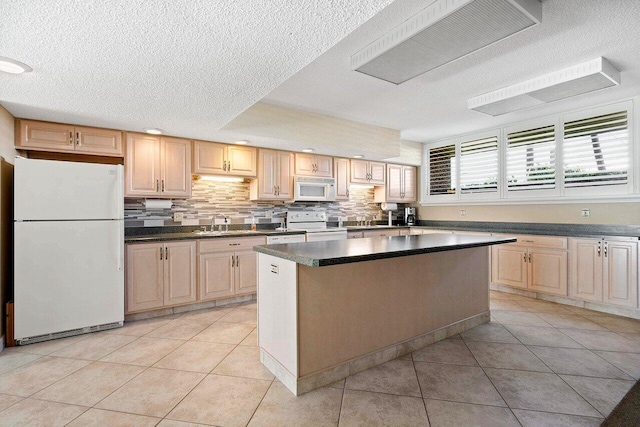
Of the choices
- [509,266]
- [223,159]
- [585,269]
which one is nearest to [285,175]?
[223,159]

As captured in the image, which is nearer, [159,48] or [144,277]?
[159,48]

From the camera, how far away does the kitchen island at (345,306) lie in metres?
Result: 2.08

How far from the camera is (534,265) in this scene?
13.9 feet

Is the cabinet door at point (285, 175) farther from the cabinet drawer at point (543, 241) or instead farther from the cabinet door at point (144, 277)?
the cabinet drawer at point (543, 241)

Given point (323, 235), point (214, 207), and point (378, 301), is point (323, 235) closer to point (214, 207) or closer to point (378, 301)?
point (214, 207)

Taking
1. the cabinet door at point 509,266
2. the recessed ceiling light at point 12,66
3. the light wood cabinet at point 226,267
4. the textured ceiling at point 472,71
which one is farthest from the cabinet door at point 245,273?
the cabinet door at point 509,266

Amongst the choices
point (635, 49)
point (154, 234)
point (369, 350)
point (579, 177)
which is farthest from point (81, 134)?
point (579, 177)

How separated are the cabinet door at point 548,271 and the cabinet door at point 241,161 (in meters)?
4.04

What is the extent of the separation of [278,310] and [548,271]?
12.4 ft

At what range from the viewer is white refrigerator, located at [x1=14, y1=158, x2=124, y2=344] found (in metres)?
2.86

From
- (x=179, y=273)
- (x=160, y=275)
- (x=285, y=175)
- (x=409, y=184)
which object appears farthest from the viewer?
(x=409, y=184)

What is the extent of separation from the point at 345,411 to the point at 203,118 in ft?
9.52

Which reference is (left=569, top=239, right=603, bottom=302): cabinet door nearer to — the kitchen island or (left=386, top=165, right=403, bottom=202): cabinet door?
the kitchen island

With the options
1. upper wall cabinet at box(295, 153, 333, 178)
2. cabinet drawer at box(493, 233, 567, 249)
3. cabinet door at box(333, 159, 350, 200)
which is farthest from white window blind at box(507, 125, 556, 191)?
upper wall cabinet at box(295, 153, 333, 178)
